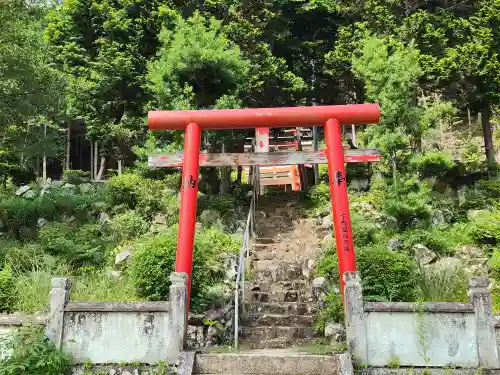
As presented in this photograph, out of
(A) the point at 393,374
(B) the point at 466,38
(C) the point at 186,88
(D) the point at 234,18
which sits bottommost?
(A) the point at 393,374

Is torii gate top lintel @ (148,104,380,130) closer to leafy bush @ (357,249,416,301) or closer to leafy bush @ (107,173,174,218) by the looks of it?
leafy bush @ (357,249,416,301)

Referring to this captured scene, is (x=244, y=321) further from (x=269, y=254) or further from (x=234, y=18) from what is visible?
(x=234, y=18)

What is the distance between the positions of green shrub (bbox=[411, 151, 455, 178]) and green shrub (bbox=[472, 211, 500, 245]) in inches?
131

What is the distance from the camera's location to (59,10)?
25984mm

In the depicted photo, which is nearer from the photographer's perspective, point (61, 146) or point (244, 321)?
point (244, 321)

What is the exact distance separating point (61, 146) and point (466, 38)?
64.0 feet

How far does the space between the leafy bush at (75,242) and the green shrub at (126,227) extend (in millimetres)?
325

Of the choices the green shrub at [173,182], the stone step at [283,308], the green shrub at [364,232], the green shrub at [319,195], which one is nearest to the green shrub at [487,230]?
the green shrub at [364,232]

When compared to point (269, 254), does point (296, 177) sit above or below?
above

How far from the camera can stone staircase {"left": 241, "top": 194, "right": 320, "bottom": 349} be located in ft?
31.1

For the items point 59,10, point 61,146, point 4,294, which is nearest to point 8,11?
point 4,294

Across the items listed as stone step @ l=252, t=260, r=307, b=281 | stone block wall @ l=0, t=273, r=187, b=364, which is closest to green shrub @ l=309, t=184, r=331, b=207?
stone step @ l=252, t=260, r=307, b=281

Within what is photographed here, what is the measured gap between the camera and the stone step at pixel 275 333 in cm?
943

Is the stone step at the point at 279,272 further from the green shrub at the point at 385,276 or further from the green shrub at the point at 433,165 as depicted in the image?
the green shrub at the point at 433,165
